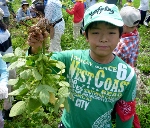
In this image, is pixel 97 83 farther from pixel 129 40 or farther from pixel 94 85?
pixel 129 40

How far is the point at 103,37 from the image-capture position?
1760mm

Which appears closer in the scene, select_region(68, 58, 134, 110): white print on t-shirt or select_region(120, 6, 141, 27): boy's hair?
A: select_region(68, 58, 134, 110): white print on t-shirt

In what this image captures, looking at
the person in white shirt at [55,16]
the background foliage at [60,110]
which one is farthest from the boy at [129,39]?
the person in white shirt at [55,16]

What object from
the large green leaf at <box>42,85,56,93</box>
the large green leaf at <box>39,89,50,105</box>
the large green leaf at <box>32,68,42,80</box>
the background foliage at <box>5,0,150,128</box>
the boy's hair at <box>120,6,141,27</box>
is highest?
the boy's hair at <box>120,6,141,27</box>

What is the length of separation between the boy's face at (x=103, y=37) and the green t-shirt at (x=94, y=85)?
0.15 m

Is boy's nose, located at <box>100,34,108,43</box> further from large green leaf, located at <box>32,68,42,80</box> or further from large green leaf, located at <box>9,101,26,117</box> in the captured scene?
large green leaf, located at <box>9,101,26,117</box>

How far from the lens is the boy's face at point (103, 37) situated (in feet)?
5.80

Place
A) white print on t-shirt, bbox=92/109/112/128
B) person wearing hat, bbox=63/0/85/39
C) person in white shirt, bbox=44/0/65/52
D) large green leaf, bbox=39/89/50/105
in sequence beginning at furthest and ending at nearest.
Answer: person wearing hat, bbox=63/0/85/39 < person in white shirt, bbox=44/0/65/52 < white print on t-shirt, bbox=92/109/112/128 < large green leaf, bbox=39/89/50/105

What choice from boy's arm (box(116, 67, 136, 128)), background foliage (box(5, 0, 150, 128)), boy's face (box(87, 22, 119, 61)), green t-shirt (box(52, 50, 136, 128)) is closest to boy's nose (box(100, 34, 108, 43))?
boy's face (box(87, 22, 119, 61))

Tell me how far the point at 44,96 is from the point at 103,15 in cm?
73

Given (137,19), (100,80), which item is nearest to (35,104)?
(100,80)

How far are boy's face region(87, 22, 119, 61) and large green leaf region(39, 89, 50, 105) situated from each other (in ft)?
1.90

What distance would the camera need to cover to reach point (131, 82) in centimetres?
194

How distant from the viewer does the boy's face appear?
1767 millimetres
